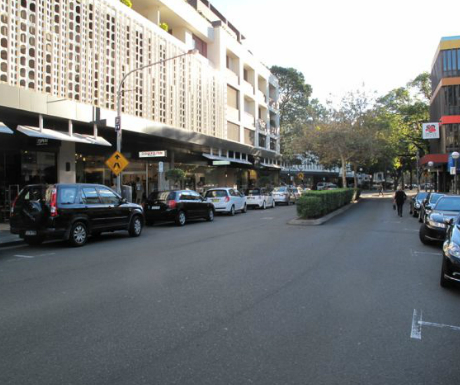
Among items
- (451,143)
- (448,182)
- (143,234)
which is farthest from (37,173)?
(448,182)

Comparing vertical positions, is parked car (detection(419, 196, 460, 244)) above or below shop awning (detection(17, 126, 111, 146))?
below

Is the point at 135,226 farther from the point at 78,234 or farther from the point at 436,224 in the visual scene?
the point at 436,224

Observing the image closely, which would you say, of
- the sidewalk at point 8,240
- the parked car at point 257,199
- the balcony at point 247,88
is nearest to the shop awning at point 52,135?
the sidewalk at point 8,240

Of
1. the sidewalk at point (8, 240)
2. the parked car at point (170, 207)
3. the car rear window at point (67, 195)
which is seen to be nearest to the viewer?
the car rear window at point (67, 195)

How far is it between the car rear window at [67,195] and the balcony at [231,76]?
85.3 ft

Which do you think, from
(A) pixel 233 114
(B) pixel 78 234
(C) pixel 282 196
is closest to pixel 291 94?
(A) pixel 233 114

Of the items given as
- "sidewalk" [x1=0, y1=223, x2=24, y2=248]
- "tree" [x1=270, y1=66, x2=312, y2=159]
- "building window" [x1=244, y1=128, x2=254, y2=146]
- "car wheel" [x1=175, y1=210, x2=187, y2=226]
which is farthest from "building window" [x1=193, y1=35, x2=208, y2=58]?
"tree" [x1=270, y1=66, x2=312, y2=159]

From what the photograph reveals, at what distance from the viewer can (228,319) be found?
4953 mm

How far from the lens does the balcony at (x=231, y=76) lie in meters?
35.6

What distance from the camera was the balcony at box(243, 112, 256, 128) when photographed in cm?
4041

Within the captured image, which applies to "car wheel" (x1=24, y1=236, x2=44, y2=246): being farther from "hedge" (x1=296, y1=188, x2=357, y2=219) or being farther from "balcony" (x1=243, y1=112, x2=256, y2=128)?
"balcony" (x1=243, y1=112, x2=256, y2=128)

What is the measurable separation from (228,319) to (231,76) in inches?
1337

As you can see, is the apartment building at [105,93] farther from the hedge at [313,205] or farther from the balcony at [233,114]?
the hedge at [313,205]

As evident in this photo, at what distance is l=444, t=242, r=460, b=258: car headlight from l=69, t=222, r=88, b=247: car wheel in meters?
9.10
